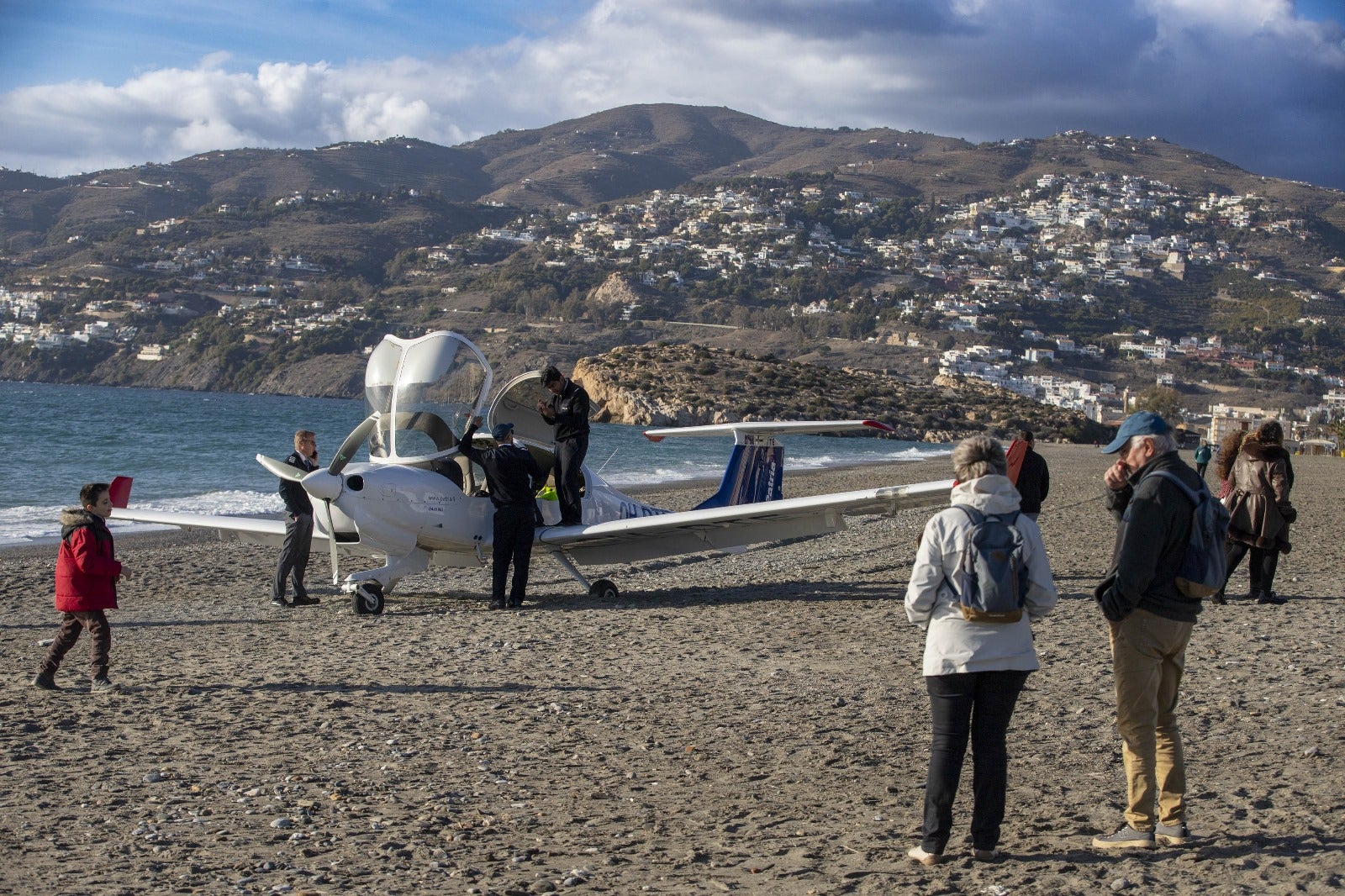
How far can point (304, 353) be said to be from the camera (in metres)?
118

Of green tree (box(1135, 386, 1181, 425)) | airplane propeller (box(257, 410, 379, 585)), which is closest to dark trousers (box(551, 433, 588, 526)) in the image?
airplane propeller (box(257, 410, 379, 585))

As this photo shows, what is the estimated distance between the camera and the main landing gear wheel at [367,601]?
10.3 metres

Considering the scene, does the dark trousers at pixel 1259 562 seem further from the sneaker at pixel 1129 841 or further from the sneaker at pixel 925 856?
the sneaker at pixel 925 856

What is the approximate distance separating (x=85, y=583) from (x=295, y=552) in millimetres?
3820

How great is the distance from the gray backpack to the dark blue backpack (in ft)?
2.20

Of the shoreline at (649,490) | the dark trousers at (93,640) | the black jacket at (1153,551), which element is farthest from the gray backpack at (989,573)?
the shoreline at (649,490)

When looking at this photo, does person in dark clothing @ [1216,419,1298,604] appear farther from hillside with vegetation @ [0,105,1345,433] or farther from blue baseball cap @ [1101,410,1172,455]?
hillside with vegetation @ [0,105,1345,433]

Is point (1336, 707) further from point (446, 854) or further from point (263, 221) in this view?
point (263, 221)

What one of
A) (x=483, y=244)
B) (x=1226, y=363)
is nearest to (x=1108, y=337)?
(x=1226, y=363)

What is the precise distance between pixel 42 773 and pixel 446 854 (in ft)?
7.32

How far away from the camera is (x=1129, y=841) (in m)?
4.43

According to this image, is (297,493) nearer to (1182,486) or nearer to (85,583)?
(85,583)

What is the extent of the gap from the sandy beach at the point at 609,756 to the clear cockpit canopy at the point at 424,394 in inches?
71.7

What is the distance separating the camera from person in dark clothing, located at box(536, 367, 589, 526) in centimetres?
1129
